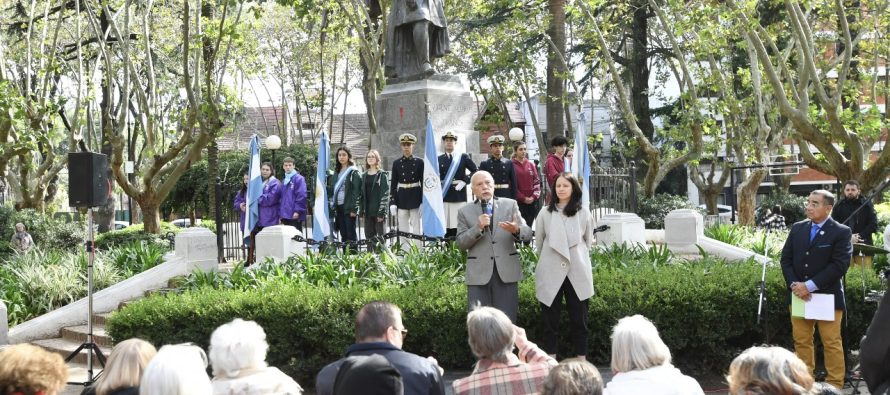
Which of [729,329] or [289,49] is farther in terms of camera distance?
[289,49]

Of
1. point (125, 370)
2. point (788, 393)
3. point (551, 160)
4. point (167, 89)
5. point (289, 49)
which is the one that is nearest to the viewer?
point (788, 393)

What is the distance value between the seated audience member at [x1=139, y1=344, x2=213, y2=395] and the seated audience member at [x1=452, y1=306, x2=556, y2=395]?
1.38 m

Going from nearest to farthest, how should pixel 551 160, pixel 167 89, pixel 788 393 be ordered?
1. pixel 788 393
2. pixel 551 160
3. pixel 167 89

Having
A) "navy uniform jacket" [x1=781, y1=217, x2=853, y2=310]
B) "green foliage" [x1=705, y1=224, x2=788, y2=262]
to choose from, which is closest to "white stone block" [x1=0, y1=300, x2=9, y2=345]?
"navy uniform jacket" [x1=781, y1=217, x2=853, y2=310]

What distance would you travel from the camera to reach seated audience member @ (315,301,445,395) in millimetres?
4465

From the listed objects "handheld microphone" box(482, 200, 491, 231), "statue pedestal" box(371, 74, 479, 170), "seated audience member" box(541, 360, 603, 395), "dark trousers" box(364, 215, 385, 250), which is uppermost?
"statue pedestal" box(371, 74, 479, 170)

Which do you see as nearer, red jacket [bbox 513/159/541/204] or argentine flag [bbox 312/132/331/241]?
red jacket [bbox 513/159/541/204]

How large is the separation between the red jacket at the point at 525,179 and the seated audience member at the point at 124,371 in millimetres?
8398

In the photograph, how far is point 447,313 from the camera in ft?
29.0

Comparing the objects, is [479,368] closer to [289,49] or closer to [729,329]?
[729,329]

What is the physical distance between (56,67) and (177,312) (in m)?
14.2

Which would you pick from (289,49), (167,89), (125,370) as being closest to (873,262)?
(125,370)

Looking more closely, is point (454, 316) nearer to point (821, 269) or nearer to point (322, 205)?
point (821, 269)

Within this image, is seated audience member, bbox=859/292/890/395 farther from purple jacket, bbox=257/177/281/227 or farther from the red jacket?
purple jacket, bbox=257/177/281/227
